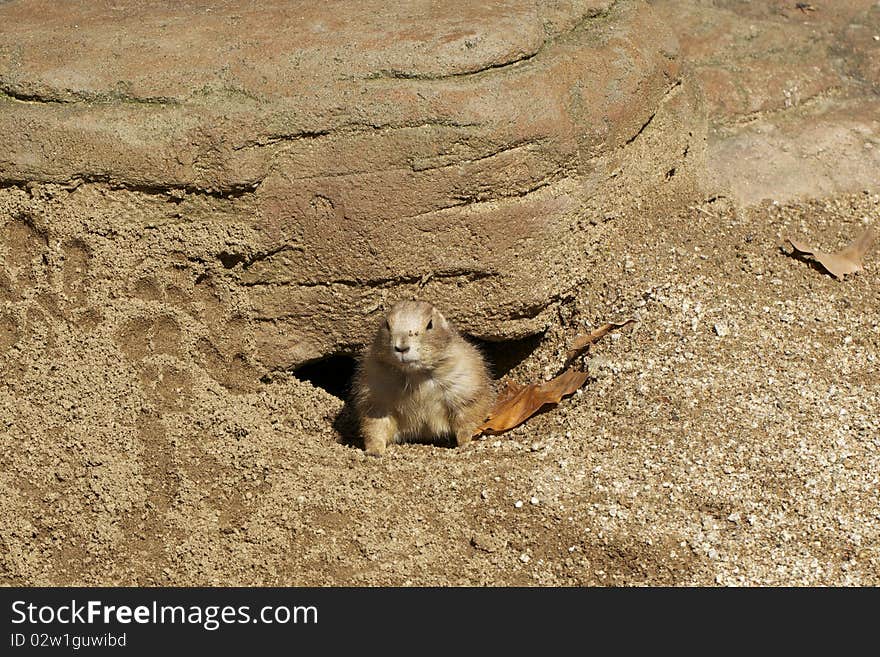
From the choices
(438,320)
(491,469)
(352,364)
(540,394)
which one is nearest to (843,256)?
(540,394)

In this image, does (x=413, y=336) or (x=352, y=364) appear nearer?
(x=413, y=336)

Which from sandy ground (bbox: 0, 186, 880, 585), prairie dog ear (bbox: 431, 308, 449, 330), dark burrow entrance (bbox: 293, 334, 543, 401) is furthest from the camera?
dark burrow entrance (bbox: 293, 334, 543, 401)

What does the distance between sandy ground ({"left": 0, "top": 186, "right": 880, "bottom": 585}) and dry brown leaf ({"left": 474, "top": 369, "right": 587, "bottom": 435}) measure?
0.27 ft

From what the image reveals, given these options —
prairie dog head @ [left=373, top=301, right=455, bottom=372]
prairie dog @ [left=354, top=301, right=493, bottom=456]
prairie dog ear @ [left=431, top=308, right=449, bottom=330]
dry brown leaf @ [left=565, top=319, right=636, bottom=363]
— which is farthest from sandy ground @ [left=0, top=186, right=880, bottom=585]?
prairie dog ear @ [left=431, top=308, right=449, bottom=330]

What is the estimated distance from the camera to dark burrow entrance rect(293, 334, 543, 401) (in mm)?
5570

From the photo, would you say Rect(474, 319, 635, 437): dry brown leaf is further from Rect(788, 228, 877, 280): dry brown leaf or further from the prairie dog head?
Rect(788, 228, 877, 280): dry brown leaf

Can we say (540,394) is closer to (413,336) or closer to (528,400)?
(528,400)

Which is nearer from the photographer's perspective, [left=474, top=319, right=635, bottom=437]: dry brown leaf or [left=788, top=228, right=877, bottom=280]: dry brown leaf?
[left=474, top=319, right=635, bottom=437]: dry brown leaf

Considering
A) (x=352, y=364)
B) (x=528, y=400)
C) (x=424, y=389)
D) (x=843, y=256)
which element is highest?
(x=843, y=256)

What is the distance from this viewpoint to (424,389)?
5191 millimetres

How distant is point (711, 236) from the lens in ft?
18.0

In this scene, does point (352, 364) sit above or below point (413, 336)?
above

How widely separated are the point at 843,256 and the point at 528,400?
1919mm

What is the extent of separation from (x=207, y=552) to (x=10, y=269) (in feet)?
5.15
